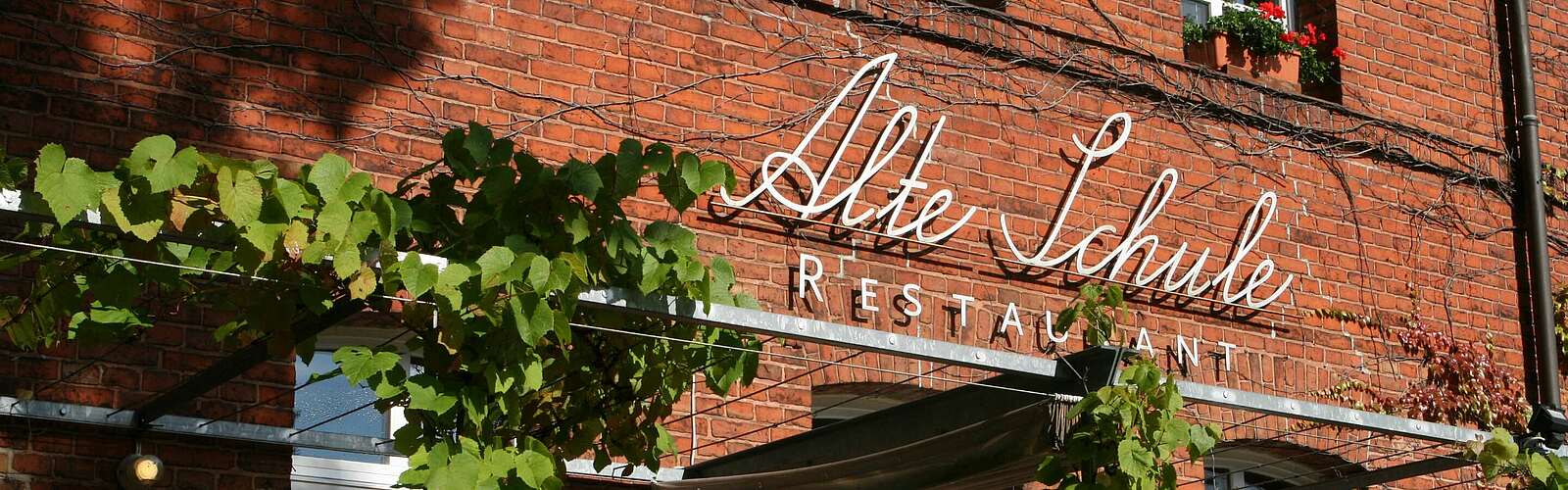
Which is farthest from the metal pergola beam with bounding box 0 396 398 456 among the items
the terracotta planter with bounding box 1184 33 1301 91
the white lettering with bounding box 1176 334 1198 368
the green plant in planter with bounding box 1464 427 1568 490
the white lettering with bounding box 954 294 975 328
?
the terracotta planter with bounding box 1184 33 1301 91

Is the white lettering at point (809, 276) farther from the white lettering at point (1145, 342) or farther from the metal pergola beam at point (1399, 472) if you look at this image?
the metal pergola beam at point (1399, 472)

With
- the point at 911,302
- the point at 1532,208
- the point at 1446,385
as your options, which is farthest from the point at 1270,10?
the point at 911,302

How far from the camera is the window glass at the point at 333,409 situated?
21.5ft

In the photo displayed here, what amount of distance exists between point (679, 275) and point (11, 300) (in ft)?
6.69

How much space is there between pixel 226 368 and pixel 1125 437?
2556 millimetres

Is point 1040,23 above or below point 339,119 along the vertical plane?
above

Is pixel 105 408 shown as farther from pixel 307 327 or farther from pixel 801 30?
pixel 801 30

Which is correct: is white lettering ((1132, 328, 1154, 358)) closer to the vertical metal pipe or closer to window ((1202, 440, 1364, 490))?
window ((1202, 440, 1364, 490))

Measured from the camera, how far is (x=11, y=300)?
5.29m

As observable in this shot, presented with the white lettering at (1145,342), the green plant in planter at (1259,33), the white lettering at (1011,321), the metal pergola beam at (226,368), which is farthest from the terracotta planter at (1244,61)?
the metal pergola beam at (226,368)

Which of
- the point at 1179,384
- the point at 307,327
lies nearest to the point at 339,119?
the point at 307,327

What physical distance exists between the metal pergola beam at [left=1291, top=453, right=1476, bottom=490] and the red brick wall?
4.91ft

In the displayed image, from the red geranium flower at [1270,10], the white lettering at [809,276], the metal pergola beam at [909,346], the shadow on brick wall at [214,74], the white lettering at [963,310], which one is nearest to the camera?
the metal pergola beam at [909,346]

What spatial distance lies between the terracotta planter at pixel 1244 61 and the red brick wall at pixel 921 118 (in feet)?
0.51
